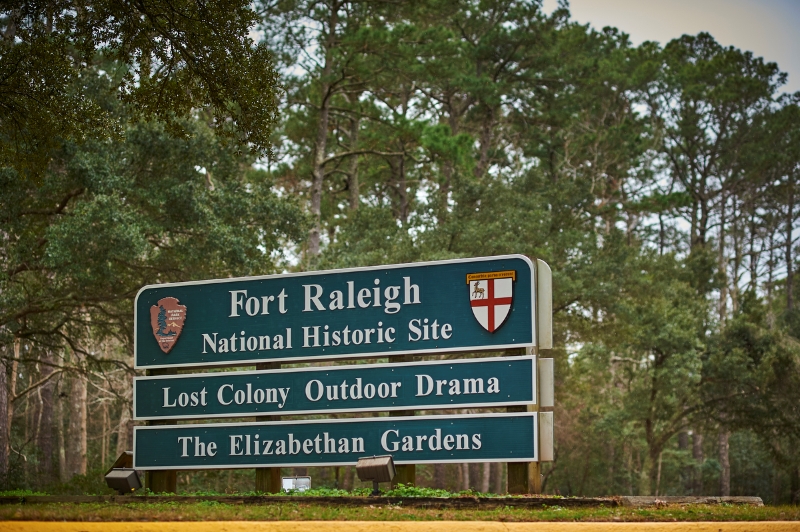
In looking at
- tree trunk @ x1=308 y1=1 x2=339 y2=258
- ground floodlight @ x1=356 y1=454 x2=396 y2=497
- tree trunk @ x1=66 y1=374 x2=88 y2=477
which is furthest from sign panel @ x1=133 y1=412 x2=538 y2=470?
tree trunk @ x1=66 y1=374 x2=88 y2=477

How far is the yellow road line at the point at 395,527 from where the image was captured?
7828 millimetres

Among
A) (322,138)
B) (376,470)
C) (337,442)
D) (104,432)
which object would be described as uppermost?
(322,138)

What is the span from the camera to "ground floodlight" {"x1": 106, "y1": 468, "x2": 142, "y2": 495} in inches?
470

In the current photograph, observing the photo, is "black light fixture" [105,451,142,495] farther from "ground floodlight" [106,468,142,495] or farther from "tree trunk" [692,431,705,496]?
"tree trunk" [692,431,705,496]

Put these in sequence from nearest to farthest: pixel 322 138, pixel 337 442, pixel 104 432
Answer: pixel 337 442
pixel 322 138
pixel 104 432

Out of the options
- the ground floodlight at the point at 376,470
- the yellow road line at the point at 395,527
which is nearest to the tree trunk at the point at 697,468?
the ground floodlight at the point at 376,470

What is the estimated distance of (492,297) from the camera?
1104 cm

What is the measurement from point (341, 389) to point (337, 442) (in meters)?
0.63

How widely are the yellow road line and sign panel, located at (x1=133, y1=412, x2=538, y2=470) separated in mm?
2625

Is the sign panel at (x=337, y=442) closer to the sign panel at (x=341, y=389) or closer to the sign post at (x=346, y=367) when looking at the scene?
the sign post at (x=346, y=367)

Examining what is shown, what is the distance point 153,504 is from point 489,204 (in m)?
23.4

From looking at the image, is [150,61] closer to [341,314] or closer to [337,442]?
[341,314]

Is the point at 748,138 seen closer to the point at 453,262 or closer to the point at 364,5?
the point at 364,5

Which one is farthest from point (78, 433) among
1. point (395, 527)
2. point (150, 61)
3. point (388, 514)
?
point (395, 527)
